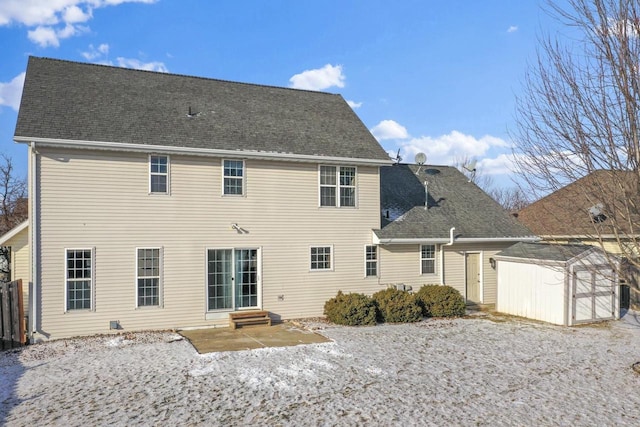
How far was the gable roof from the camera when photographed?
42.4ft

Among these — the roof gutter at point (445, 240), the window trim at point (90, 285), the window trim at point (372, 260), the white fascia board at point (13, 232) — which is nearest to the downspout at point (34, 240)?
the window trim at point (90, 285)

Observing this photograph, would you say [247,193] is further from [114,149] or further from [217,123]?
[114,149]

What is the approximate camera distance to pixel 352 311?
14.1 m

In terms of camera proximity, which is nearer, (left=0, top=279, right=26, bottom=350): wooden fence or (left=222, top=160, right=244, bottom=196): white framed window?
(left=0, top=279, right=26, bottom=350): wooden fence

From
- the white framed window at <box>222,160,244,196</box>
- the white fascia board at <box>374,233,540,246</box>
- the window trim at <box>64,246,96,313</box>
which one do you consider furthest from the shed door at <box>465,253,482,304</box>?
the window trim at <box>64,246,96,313</box>

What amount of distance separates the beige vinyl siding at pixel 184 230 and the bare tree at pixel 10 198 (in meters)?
14.2

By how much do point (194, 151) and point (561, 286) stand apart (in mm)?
12091

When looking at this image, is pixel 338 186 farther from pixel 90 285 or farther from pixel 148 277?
pixel 90 285

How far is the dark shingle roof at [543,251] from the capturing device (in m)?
14.8

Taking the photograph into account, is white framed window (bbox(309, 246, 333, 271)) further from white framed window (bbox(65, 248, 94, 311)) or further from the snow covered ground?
white framed window (bbox(65, 248, 94, 311))

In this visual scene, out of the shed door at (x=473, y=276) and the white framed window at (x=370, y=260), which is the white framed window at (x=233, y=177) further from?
the shed door at (x=473, y=276)

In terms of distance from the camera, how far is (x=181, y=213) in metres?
13.7

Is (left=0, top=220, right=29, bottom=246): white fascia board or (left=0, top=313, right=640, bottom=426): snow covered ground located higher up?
(left=0, top=220, right=29, bottom=246): white fascia board

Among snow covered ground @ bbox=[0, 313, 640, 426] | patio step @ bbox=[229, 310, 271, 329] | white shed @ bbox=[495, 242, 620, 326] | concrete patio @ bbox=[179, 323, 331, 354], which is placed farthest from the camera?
white shed @ bbox=[495, 242, 620, 326]
